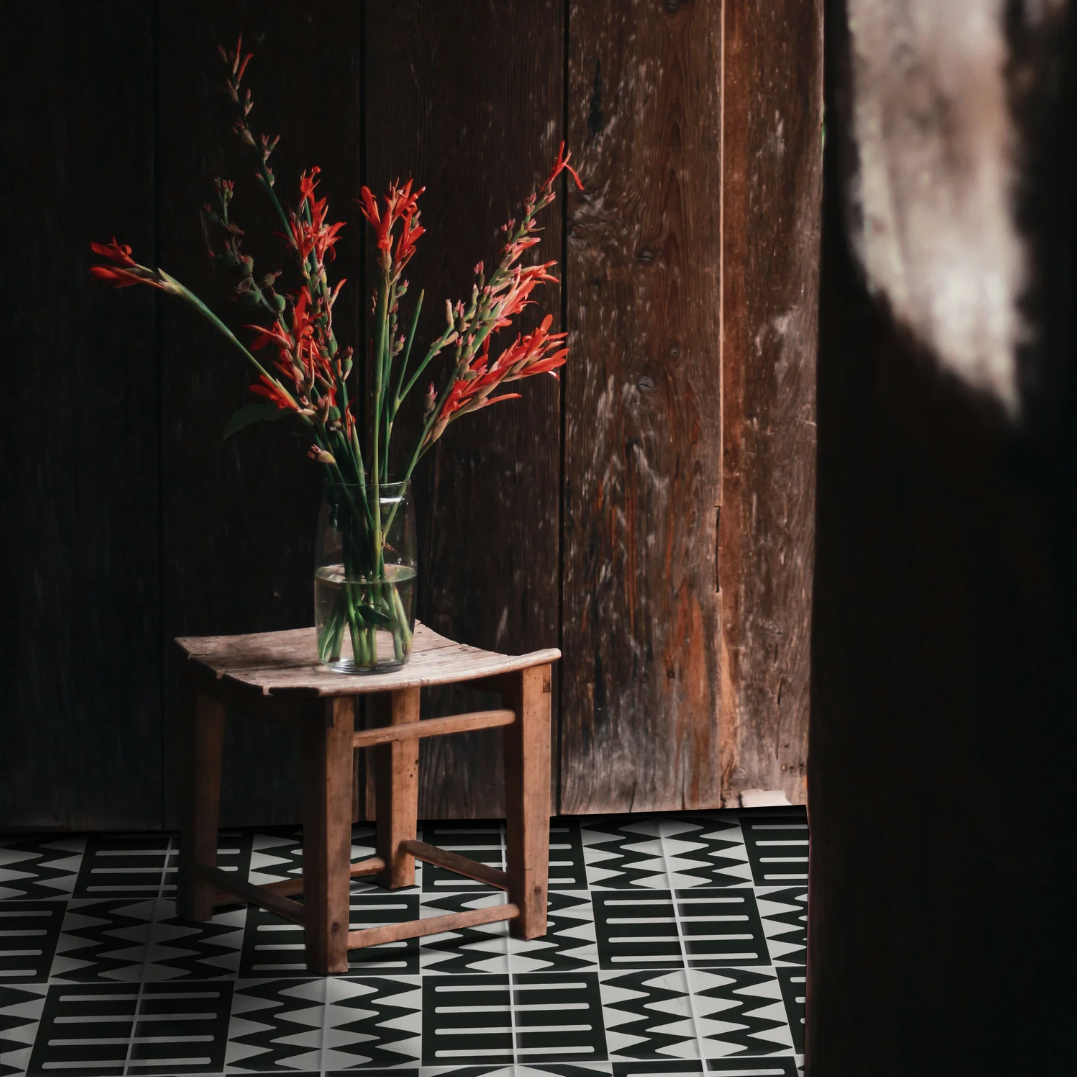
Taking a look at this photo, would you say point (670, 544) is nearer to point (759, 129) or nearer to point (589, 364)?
point (589, 364)

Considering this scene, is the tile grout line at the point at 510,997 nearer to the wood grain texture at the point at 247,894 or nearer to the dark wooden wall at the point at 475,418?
the wood grain texture at the point at 247,894

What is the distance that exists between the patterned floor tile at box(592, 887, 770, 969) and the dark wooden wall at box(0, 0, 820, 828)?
0.28 meters

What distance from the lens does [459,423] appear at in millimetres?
2393

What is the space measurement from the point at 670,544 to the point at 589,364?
313mm

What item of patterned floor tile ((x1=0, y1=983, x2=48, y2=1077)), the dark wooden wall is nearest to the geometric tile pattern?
patterned floor tile ((x1=0, y1=983, x2=48, y2=1077))

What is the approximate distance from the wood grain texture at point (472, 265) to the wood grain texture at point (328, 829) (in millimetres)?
525

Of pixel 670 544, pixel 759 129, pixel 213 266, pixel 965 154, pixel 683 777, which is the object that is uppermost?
pixel 759 129

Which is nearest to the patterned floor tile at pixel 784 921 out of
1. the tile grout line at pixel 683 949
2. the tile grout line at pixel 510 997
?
the tile grout line at pixel 683 949

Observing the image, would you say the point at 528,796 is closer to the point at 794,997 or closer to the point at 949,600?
the point at 794,997

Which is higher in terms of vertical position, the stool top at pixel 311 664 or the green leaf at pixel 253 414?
the green leaf at pixel 253 414

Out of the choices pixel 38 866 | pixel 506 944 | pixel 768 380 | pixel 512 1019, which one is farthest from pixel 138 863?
pixel 768 380

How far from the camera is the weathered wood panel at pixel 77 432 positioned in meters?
2.24

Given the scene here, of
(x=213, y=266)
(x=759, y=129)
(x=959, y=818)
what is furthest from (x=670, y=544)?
(x=959, y=818)

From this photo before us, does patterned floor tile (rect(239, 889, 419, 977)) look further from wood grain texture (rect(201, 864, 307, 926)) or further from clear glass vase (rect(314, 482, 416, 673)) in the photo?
clear glass vase (rect(314, 482, 416, 673))
